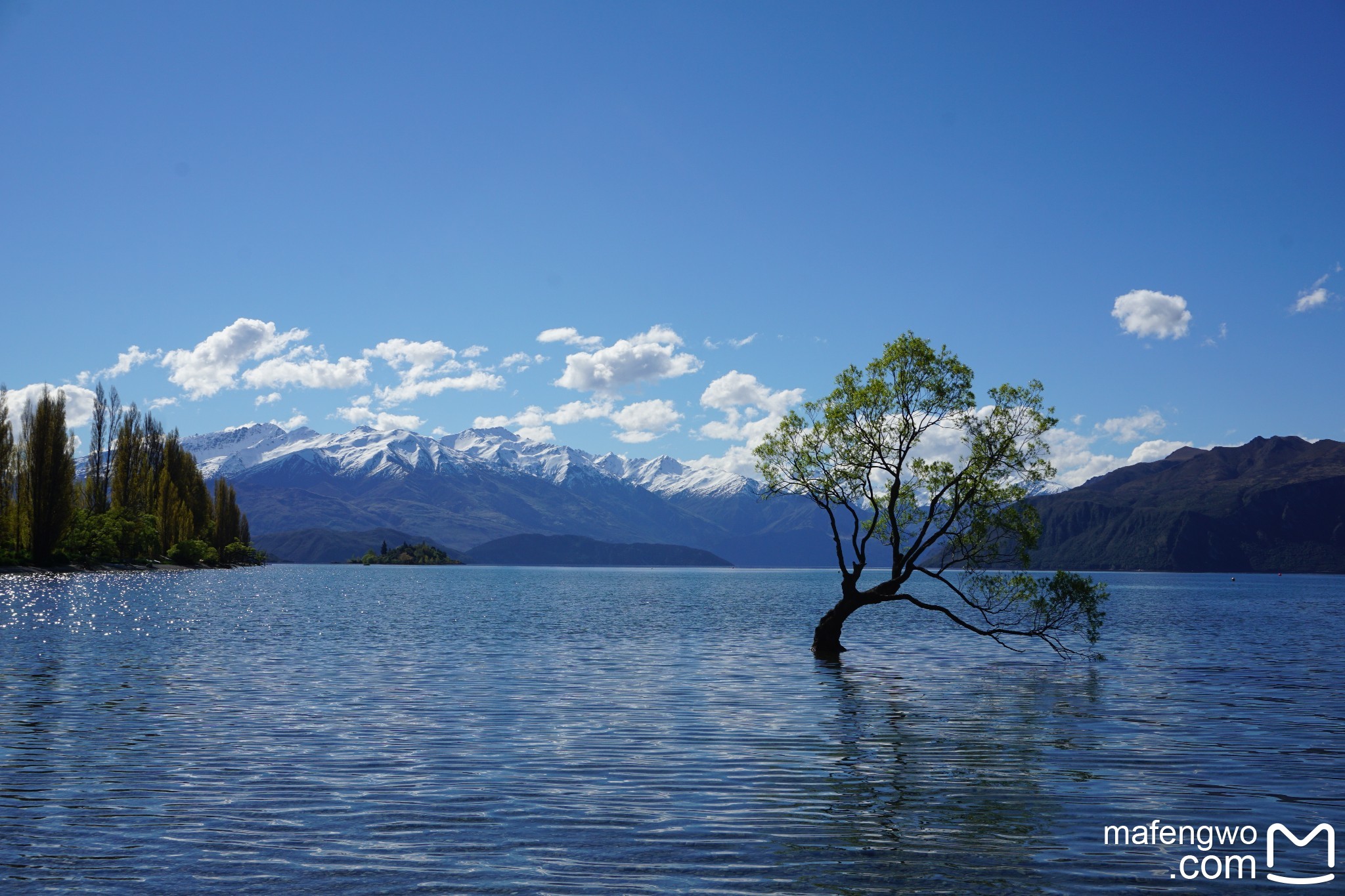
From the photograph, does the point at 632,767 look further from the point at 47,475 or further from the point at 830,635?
the point at 47,475

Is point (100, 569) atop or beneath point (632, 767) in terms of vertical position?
beneath

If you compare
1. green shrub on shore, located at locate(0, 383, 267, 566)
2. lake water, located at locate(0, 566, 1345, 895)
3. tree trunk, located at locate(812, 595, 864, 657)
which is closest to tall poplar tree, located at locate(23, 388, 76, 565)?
green shrub on shore, located at locate(0, 383, 267, 566)

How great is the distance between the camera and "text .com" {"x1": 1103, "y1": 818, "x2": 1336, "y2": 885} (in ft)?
52.0

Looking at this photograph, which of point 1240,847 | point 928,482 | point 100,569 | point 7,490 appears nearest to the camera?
point 1240,847

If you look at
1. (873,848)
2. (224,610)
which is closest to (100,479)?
(224,610)

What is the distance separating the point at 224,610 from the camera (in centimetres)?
8469

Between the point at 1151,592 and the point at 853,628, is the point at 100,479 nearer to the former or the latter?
the point at 853,628

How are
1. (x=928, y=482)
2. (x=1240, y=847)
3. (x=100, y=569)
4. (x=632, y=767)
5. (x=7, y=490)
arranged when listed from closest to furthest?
(x=1240, y=847) < (x=632, y=767) < (x=928, y=482) < (x=7, y=490) < (x=100, y=569)

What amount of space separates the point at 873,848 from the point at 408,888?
8.07 m

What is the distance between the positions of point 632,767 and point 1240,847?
13366 millimetres

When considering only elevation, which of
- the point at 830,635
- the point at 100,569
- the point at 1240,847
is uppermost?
the point at 1240,847

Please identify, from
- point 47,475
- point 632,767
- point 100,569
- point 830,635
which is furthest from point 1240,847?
point 100,569

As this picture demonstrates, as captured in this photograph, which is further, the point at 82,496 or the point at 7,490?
Result: the point at 82,496

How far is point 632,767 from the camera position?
23.5 metres
